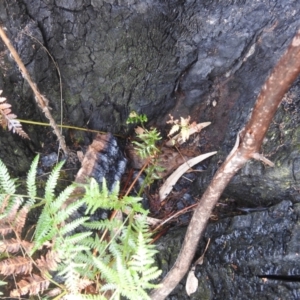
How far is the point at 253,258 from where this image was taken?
7.21ft

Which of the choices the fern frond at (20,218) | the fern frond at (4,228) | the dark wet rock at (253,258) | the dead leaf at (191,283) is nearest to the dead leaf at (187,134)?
the dark wet rock at (253,258)

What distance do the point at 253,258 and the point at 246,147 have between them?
774 mm

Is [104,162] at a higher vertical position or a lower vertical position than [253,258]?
higher

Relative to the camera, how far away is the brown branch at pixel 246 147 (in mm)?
1444

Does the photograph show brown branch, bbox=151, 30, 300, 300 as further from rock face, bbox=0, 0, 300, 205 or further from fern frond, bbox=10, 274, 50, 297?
fern frond, bbox=10, 274, 50, 297

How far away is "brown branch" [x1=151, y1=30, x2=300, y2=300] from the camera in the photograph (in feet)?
4.74

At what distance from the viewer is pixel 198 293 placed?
7.77 feet

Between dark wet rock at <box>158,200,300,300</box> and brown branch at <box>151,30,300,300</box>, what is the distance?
6.3 inches

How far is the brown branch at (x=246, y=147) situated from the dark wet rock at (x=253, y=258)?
6.3 inches

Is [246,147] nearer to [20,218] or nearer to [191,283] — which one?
→ [191,283]

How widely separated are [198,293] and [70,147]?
4.86 feet

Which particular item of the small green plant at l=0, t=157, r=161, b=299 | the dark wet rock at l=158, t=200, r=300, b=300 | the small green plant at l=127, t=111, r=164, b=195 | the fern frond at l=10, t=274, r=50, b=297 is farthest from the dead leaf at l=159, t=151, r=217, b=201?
the fern frond at l=10, t=274, r=50, b=297

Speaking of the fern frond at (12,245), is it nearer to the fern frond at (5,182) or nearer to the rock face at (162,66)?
the fern frond at (5,182)

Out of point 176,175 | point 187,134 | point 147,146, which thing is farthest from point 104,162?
point 187,134
